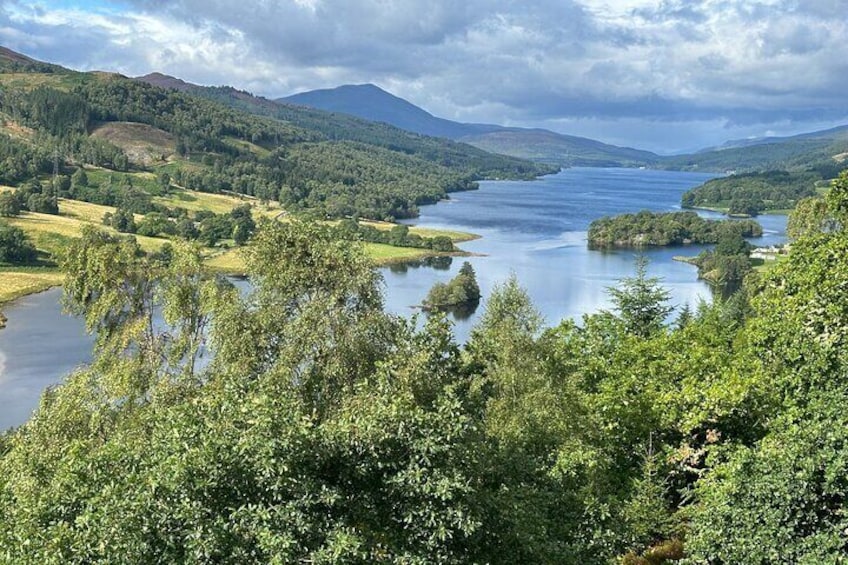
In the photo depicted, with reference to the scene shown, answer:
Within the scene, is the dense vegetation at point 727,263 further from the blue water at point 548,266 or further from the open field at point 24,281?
the open field at point 24,281

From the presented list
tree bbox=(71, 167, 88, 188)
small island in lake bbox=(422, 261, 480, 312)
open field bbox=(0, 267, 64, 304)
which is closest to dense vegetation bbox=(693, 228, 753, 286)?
small island in lake bbox=(422, 261, 480, 312)

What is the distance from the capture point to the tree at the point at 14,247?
297 ft

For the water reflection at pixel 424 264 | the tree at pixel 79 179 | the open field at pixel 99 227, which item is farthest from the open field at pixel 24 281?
the tree at pixel 79 179

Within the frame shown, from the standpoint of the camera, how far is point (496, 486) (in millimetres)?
13141

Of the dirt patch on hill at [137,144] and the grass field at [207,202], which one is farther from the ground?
the dirt patch on hill at [137,144]

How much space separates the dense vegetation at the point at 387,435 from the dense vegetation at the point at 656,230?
107 metres

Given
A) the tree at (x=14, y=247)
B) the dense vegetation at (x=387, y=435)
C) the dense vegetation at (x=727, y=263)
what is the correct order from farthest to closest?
the dense vegetation at (x=727, y=263) < the tree at (x=14, y=247) < the dense vegetation at (x=387, y=435)

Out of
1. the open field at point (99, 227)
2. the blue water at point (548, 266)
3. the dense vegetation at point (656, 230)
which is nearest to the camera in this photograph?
the blue water at point (548, 266)

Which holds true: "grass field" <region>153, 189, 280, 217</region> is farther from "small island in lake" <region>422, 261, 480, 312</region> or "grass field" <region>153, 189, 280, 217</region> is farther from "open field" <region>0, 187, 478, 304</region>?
"small island in lake" <region>422, 261, 480, 312</region>

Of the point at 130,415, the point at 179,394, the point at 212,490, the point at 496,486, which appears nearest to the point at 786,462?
the point at 496,486

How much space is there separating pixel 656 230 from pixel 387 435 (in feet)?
434

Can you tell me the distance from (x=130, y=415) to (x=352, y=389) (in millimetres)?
6083

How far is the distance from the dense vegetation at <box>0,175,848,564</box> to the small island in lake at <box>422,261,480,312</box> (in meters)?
52.5

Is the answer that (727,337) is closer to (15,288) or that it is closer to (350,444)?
(350,444)
